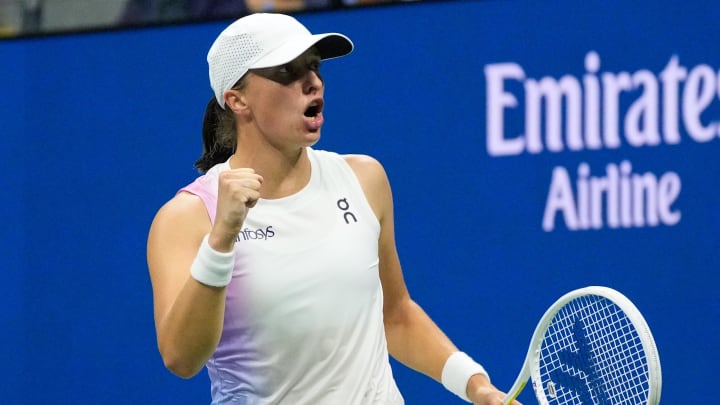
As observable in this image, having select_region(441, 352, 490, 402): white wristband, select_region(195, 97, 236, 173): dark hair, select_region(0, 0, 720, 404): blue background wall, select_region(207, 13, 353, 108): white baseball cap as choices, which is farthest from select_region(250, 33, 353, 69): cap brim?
select_region(0, 0, 720, 404): blue background wall

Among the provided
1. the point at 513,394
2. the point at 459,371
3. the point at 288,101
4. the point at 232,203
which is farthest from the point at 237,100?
the point at 513,394

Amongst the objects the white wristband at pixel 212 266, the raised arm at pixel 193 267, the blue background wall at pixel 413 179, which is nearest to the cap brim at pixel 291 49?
the raised arm at pixel 193 267

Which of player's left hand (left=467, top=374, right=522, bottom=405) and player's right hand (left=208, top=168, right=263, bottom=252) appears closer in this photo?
player's right hand (left=208, top=168, right=263, bottom=252)

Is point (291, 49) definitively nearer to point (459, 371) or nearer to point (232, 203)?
point (232, 203)

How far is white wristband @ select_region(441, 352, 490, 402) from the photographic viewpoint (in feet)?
11.7

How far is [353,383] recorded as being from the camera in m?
3.36

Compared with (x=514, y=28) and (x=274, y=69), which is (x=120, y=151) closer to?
(x=514, y=28)

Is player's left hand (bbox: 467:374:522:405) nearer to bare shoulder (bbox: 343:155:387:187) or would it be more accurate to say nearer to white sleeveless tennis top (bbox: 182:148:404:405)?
white sleeveless tennis top (bbox: 182:148:404:405)

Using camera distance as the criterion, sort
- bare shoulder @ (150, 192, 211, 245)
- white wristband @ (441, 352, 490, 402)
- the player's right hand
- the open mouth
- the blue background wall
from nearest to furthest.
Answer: the player's right hand, bare shoulder @ (150, 192, 211, 245), the open mouth, white wristband @ (441, 352, 490, 402), the blue background wall

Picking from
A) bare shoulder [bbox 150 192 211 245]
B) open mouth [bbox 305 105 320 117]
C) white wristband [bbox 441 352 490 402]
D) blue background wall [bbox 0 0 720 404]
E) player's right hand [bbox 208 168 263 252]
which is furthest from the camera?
blue background wall [bbox 0 0 720 404]

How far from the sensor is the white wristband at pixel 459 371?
356cm

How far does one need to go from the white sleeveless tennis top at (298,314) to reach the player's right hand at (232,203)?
269 millimetres

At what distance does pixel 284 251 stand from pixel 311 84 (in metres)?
0.38

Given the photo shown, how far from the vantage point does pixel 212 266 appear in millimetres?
3045
